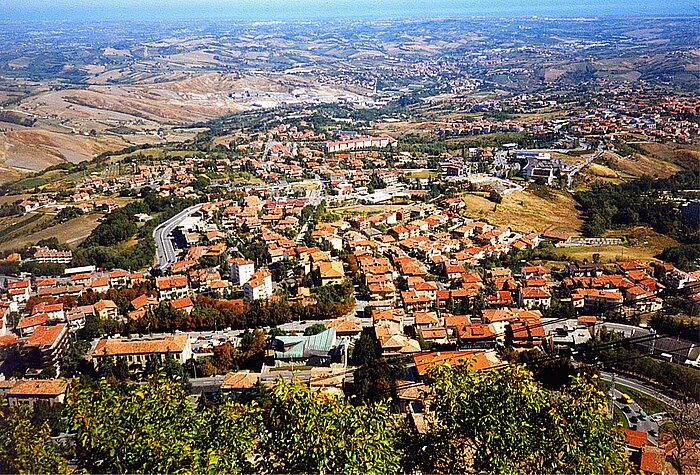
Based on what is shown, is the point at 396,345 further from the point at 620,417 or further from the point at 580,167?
the point at 580,167

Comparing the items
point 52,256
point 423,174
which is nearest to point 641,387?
point 52,256

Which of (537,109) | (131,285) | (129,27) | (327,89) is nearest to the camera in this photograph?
(131,285)

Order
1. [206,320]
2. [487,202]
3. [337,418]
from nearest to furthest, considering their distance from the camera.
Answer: [337,418], [206,320], [487,202]

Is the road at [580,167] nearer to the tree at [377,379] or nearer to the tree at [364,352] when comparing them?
the tree at [364,352]

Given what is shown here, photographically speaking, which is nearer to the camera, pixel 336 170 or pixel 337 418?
pixel 337 418

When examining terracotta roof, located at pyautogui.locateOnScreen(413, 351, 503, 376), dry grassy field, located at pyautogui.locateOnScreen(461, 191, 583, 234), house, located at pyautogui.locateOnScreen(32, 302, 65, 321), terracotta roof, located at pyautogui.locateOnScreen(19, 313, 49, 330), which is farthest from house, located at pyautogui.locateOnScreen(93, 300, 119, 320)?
dry grassy field, located at pyautogui.locateOnScreen(461, 191, 583, 234)

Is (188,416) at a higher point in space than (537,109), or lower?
higher

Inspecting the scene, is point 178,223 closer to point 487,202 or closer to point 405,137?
point 487,202

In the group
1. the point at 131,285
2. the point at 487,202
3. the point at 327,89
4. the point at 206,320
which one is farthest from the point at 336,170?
the point at 327,89

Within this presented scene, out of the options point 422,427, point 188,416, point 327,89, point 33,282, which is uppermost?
point 188,416
